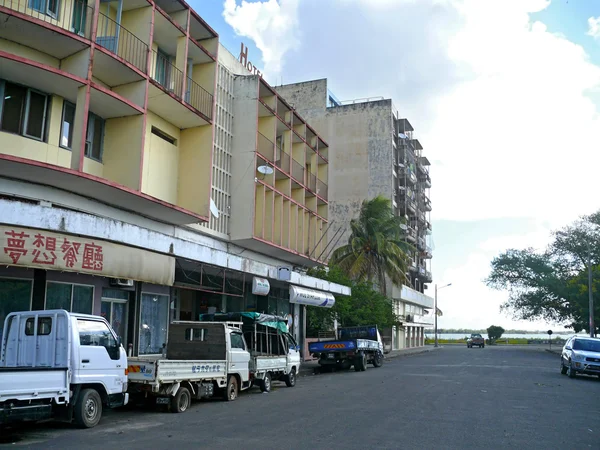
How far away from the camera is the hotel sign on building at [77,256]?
13830 millimetres

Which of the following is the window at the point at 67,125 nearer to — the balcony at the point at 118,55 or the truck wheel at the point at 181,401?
the balcony at the point at 118,55

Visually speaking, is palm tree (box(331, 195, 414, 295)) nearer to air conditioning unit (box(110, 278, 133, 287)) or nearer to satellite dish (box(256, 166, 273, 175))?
satellite dish (box(256, 166, 273, 175))

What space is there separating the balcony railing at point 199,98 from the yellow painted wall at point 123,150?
4.89 m

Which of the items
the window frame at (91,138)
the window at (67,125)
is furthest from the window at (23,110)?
the window frame at (91,138)

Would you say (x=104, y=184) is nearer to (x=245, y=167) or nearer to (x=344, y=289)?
(x=245, y=167)

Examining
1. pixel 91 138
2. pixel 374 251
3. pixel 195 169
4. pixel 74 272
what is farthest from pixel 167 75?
pixel 374 251

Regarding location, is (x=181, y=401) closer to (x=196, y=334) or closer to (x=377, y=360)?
(x=196, y=334)

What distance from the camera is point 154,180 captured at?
22.2m

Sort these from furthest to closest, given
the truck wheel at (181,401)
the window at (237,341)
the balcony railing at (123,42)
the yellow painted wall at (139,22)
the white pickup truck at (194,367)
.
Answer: the yellow painted wall at (139,22) < the balcony railing at (123,42) < the window at (237,341) < the truck wheel at (181,401) < the white pickup truck at (194,367)

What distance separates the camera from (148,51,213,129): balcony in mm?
21234

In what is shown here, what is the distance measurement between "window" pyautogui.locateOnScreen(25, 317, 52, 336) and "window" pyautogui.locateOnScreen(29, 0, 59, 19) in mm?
10283

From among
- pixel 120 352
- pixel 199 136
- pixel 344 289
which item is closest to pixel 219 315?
pixel 120 352

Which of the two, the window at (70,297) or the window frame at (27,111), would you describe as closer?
the window frame at (27,111)

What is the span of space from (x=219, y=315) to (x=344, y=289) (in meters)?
19.4
